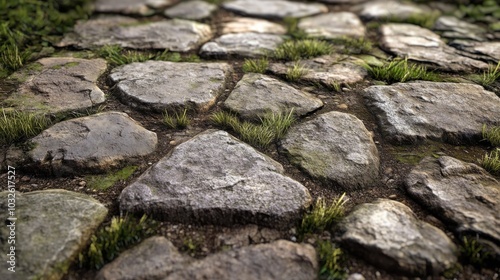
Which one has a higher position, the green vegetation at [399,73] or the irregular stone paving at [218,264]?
the green vegetation at [399,73]

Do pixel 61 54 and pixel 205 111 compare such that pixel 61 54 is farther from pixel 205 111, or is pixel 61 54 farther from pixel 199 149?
pixel 199 149

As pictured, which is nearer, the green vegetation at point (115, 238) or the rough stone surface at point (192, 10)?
the green vegetation at point (115, 238)

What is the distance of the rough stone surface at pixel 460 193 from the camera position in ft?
5.62

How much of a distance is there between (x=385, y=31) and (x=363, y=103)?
1.38m

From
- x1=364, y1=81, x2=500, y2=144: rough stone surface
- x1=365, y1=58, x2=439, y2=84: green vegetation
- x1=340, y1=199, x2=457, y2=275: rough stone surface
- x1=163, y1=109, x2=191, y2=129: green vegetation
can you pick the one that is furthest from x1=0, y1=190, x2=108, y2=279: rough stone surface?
x1=365, y1=58, x2=439, y2=84: green vegetation

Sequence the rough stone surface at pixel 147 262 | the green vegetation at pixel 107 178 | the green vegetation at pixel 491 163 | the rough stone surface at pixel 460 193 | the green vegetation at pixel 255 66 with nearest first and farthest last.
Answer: the rough stone surface at pixel 147 262 < the rough stone surface at pixel 460 193 < the green vegetation at pixel 107 178 < the green vegetation at pixel 491 163 < the green vegetation at pixel 255 66

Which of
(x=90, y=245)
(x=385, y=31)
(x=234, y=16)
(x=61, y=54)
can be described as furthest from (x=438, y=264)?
(x=234, y=16)

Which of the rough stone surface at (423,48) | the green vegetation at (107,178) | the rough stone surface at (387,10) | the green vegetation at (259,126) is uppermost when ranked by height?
the rough stone surface at (387,10)

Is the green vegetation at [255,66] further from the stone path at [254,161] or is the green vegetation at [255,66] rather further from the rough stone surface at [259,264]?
the rough stone surface at [259,264]

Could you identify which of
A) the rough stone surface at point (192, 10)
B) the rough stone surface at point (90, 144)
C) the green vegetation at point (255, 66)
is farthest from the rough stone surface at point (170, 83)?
the rough stone surface at point (192, 10)

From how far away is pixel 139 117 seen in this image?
240 centimetres

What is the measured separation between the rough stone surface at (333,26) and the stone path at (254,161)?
30cm

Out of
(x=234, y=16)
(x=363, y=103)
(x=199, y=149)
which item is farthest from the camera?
(x=234, y=16)

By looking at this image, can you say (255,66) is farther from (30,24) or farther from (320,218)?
(30,24)
